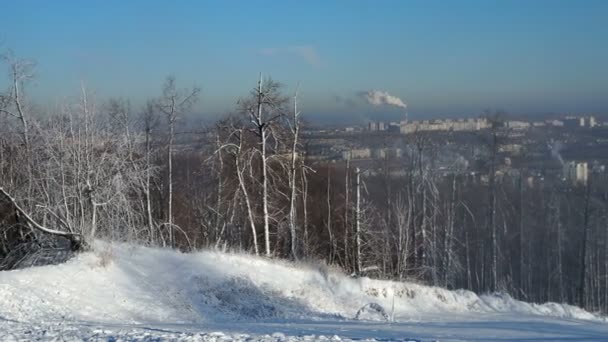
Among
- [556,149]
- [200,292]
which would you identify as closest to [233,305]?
[200,292]

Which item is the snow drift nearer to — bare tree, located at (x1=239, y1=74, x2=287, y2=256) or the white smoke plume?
bare tree, located at (x1=239, y1=74, x2=287, y2=256)

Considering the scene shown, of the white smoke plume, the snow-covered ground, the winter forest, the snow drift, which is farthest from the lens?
the white smoke plume

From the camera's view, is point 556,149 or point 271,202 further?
point 556,149

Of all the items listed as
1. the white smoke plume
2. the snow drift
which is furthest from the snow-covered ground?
the white smoke plume

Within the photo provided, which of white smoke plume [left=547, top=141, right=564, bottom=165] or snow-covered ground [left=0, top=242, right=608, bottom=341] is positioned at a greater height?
white smoke plume [left=547, top=141, right=564, bottom=165]

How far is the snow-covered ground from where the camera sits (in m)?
13.8

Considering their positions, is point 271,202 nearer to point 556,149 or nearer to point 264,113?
point 264,113

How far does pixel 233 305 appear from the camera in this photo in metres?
21.4

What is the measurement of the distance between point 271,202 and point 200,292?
10.7 metres

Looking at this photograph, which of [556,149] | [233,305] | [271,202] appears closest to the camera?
[233,305]

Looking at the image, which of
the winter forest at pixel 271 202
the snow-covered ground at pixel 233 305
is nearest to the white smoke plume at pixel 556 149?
the winter forest at pixel 271 202

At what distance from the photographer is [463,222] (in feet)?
153

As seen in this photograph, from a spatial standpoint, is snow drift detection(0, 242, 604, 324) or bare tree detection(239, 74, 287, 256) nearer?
snow drift detection(0, 242, 604, 324)

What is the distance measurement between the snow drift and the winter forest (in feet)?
6.16
